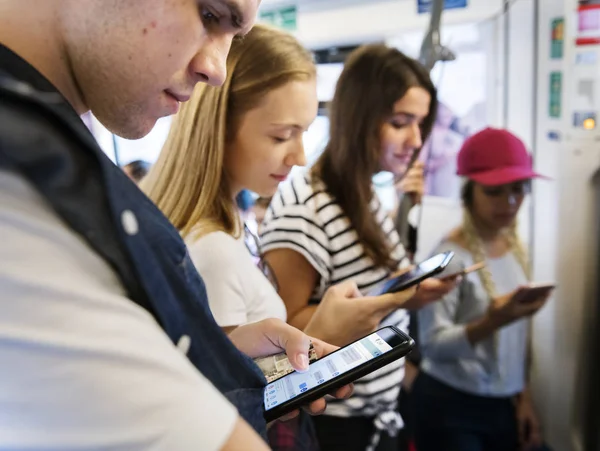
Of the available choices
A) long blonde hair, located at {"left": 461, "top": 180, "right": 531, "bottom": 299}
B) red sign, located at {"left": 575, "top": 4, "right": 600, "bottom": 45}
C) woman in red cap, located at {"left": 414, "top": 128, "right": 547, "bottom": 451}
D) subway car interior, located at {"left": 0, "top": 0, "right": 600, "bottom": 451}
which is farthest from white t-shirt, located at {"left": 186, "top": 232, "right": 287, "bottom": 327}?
red sign, located at {"left": 575, "top": 4, "right": 600, "bottom": 45}

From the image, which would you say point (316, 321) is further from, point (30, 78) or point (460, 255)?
point (460, 255)

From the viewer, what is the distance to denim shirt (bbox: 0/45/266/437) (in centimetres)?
21

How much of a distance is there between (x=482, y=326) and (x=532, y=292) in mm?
190

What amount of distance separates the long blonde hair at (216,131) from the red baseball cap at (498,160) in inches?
27.7

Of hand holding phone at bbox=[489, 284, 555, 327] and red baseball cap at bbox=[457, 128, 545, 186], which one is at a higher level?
red baseball cap at bbox=[457, 128, 545, 186]

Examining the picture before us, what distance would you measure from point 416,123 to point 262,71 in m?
0.40

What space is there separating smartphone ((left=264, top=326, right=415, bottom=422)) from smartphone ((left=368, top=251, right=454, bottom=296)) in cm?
18

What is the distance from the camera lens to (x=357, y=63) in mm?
858

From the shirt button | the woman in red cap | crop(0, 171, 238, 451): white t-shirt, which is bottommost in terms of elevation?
the woman in red cap

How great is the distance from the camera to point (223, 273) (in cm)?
50

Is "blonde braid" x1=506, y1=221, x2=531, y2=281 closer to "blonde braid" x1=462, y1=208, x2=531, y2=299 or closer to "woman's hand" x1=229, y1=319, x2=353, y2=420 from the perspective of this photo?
"blonde braid" x1=462, y1=208, x2=531, y2=299

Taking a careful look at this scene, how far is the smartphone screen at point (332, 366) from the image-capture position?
1.25 ft

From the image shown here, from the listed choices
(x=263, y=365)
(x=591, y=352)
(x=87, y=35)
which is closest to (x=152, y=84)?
(x=87, y=35)

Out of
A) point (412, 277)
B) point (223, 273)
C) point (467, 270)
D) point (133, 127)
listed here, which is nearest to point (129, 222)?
point (133, 127)
